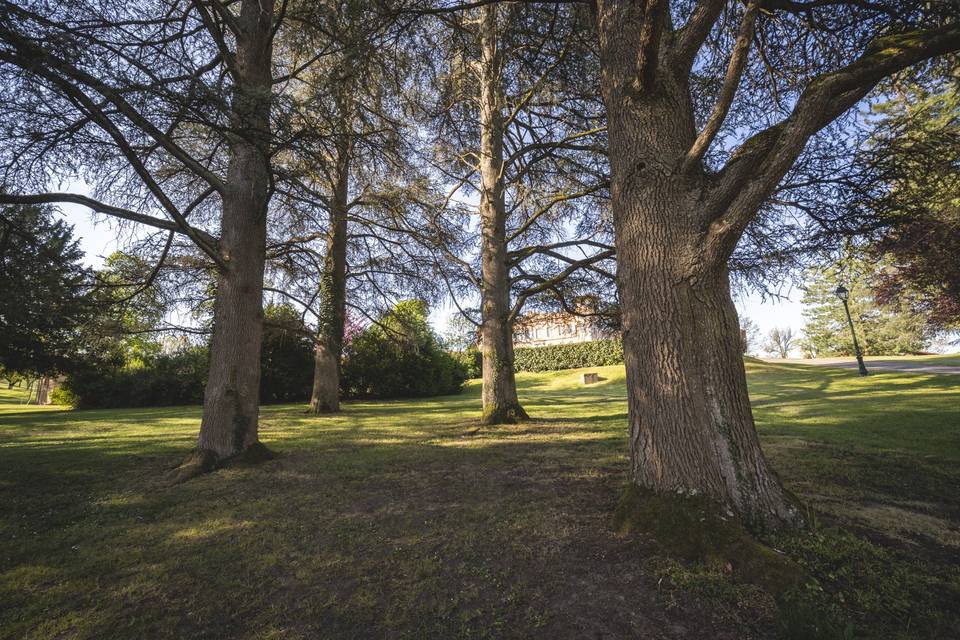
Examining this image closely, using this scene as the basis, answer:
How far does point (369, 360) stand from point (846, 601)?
19.2 m

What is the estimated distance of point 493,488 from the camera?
14.0 feet

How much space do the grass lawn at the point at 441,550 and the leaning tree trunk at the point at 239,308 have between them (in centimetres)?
56

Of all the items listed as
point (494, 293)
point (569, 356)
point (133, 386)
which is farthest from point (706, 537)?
point (569, 356)

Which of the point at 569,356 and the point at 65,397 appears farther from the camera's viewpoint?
the point at 569,356

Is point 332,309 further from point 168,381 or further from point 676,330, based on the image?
point 168,381

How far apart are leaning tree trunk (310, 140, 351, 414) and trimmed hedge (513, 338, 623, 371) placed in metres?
19.8

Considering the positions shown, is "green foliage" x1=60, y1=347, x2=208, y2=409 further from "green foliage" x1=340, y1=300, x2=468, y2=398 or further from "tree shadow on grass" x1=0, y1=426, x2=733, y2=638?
"tree shadow on grass" x1=0, y1=426, x2=733, y2=638

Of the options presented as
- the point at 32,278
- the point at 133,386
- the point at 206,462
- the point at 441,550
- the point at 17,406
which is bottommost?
the point at 441,550

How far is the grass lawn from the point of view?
80.7 inches

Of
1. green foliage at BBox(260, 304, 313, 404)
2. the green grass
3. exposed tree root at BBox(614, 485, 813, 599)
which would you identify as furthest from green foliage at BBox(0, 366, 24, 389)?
exposed tree root at BBox(614, 485, 813, 599)

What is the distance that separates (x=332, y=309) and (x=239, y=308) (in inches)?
188

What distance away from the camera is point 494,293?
8922 millimetres

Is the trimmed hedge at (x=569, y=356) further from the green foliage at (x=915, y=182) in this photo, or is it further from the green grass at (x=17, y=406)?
the green grass at (x=17, y=406)

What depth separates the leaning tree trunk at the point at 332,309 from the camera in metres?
10.1
